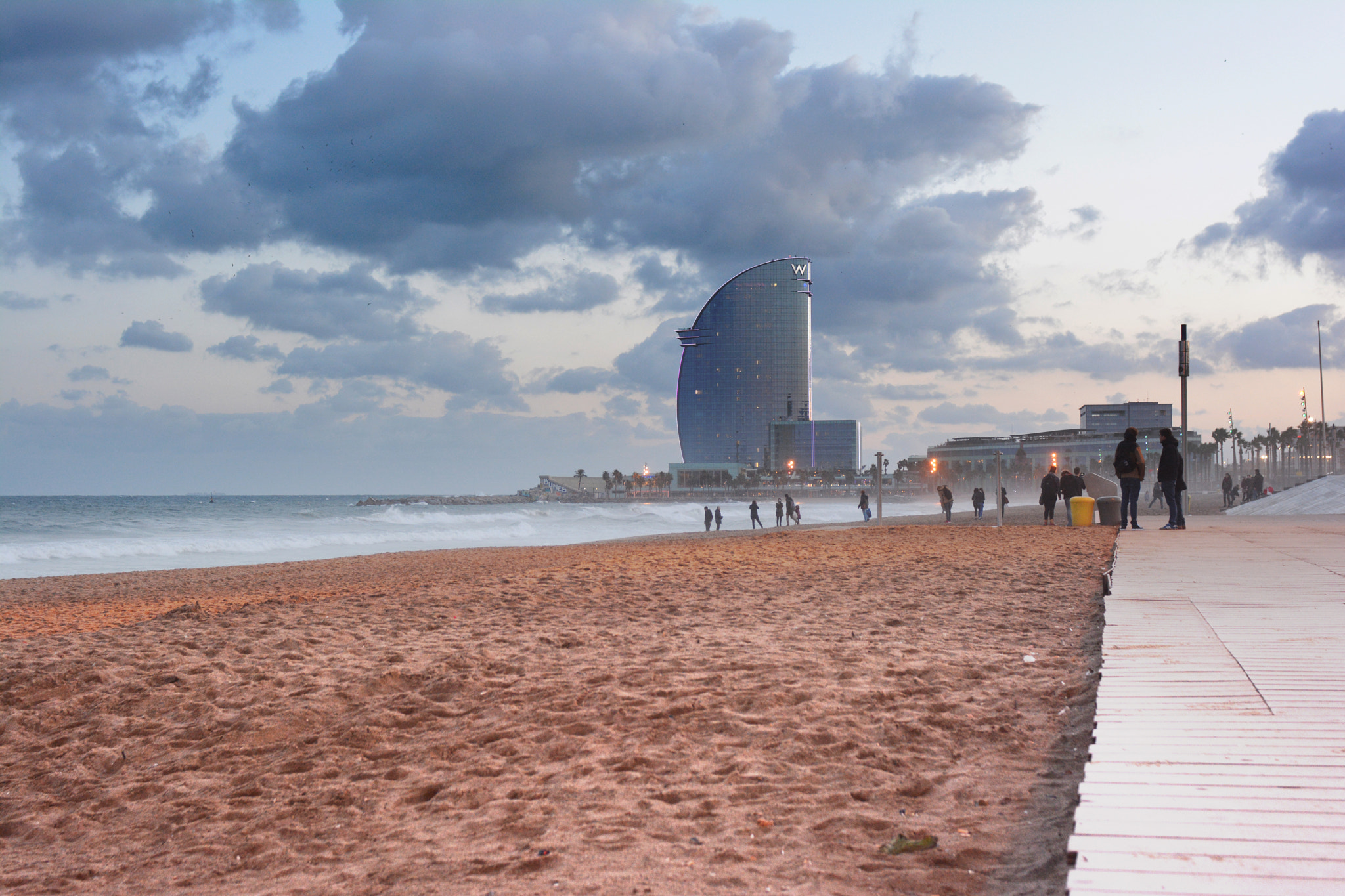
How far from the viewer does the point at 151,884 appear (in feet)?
12.5

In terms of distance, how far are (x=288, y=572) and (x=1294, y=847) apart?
1993cm

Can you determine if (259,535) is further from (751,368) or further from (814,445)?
(814,445)

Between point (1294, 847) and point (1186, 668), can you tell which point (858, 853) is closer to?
point (1294, 847)

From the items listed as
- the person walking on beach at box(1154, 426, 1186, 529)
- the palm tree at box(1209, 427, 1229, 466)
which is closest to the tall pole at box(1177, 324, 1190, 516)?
the person walking on beach at box(1154, 426, 1186, 529)

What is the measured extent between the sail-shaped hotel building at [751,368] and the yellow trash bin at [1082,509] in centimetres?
14589

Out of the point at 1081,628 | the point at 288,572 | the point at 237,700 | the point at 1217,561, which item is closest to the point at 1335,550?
the point at 1217,561

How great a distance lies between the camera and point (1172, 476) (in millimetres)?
16125

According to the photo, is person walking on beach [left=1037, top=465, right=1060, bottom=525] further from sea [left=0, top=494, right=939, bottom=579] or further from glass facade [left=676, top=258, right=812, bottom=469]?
glass facade [left=676, top=258, right=812, bottom=469]

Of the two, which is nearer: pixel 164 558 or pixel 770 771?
pixel 770 771

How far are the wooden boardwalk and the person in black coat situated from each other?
998cm

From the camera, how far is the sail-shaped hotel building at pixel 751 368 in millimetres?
165375

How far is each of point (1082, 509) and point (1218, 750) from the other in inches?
724

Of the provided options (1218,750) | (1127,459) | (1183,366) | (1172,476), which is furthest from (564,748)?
(1183,366)

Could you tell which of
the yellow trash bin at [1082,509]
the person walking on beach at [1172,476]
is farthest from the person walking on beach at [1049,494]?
the person walking on beach at [1172,476]
